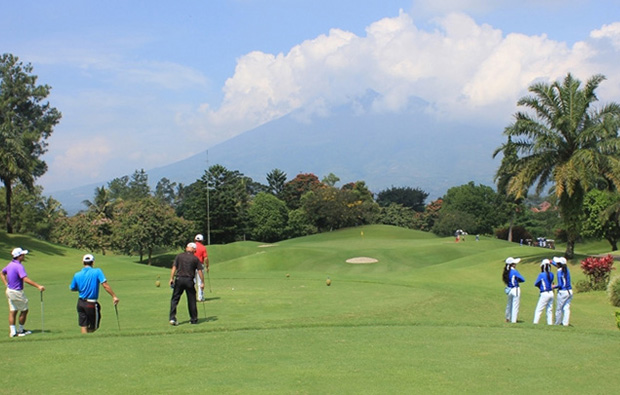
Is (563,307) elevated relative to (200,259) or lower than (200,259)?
lower

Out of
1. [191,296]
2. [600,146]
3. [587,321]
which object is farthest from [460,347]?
[600,146]

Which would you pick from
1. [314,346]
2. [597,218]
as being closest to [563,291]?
[314,346]

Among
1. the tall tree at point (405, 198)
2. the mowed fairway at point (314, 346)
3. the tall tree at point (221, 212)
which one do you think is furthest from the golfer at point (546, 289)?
the tall tree at point (405, 198)

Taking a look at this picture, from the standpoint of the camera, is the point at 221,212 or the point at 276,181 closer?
the point at 221,212

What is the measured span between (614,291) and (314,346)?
1764 cm

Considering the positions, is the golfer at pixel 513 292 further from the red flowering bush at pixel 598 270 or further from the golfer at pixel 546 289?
the red flowering bush at pixel 598 270

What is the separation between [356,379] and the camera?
30.6ft

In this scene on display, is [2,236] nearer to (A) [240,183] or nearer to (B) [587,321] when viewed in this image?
(B) [587,321]

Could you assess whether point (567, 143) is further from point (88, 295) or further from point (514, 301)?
point (88, 295)

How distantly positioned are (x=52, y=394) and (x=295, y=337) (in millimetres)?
5586

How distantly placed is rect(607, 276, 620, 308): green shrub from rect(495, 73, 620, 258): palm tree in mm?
8668

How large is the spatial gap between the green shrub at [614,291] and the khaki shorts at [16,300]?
71.6ft

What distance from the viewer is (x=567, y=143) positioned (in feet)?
112

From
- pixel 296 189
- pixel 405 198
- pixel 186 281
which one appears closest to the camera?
pixel 186 281
